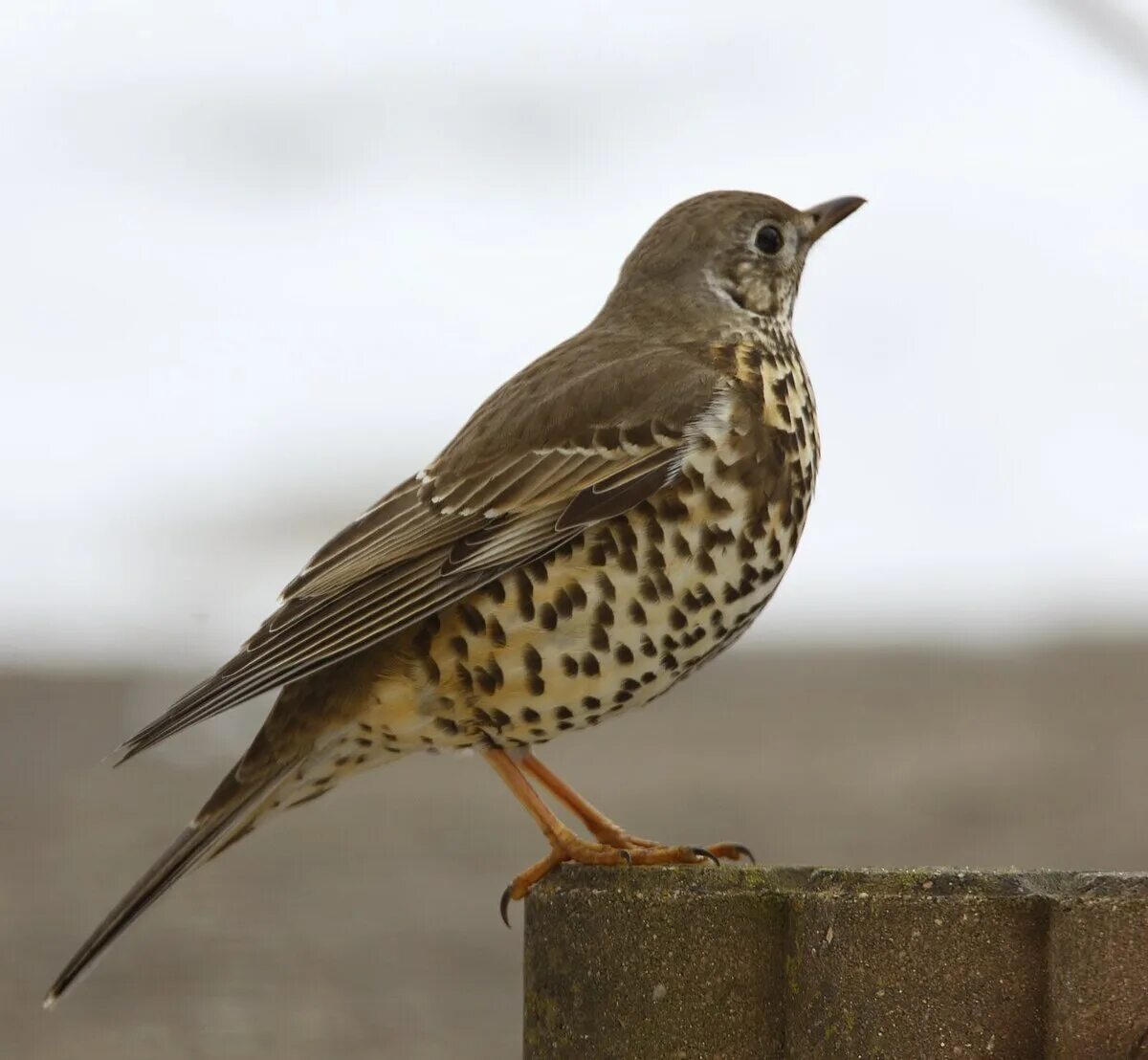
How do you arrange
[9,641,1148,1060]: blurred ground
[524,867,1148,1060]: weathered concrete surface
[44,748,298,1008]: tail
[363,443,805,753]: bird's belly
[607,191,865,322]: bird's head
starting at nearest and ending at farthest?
1. [524,867,1148,1060]: weathered concrete surface
2. [363,443,805,753]: bird's belly
3. [44,748,298,1008]: tail
4. [607,191,865,322]: bird's head
5. [9,641,1148,1060]: blurred ground

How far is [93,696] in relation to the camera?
11969mm

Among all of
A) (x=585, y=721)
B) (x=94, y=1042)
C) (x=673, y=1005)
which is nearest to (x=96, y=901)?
(x=94, y=1042)

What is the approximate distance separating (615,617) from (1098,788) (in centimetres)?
624

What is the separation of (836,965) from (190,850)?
209 cm

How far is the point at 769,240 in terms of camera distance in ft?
19.2

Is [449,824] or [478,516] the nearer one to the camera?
[478,516]

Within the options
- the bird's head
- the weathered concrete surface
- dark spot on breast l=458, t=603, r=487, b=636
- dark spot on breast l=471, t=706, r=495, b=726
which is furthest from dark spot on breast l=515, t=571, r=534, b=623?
the bird's head

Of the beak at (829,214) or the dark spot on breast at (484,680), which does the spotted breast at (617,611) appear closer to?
the dark spot on breast at (484,680)

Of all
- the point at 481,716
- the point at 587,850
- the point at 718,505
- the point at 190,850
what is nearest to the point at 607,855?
the point at 587,850

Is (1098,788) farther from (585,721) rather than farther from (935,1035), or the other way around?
(935,1035)

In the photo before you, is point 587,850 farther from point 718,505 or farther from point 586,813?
point 718,505

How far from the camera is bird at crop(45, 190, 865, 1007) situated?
4.92m

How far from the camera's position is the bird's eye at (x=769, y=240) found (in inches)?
230

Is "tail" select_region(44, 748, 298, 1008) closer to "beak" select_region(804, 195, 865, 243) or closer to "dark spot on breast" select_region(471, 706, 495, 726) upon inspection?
"dark spot on breast" select_region(471, 706, 495, 726)
